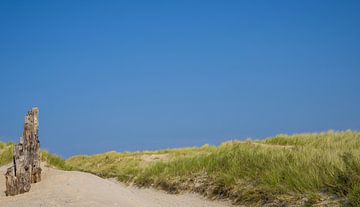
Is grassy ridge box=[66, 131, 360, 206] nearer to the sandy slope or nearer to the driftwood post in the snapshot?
the sandy slope

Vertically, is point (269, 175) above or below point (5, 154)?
below

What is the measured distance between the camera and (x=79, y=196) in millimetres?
9086

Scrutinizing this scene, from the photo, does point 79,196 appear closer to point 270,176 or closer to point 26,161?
point 26,161

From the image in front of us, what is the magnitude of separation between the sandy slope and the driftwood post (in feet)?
0.88

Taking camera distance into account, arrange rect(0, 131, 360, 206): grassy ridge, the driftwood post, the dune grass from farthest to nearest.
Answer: the dune grass → the driftwood post → rect(0, 131, 360, 206): grassy ridge

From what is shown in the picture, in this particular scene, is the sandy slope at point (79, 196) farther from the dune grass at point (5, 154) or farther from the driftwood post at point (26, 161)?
the dune grass at point (5, 154)

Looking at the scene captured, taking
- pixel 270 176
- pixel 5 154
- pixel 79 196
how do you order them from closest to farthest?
pixel 79 196
pixel 270 176
pixel 5 154


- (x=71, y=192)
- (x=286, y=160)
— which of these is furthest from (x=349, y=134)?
(x=71, y=192)

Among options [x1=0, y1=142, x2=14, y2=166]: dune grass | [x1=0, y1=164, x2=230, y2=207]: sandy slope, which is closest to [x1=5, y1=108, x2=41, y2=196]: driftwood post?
[x1=0, y1=164, x2=230, y2=207]: sandy slope

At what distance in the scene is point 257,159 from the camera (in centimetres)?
1258

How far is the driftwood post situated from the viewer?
10.6 meters

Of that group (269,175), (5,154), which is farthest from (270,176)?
(5,154)

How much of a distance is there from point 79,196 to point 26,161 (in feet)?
9.04

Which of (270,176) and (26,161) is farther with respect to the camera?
(26,161)
